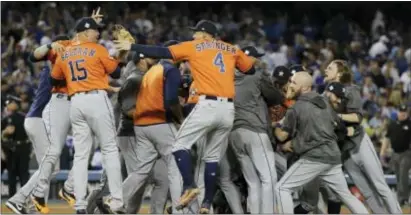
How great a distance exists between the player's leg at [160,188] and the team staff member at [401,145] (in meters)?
6.53

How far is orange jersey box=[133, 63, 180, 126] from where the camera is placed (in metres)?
12.9

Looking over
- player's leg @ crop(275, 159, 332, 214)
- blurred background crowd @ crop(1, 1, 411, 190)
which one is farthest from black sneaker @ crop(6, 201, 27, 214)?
blurred background crowd @ crop(1, 1, 411, 190)

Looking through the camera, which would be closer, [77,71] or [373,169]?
[77,71]

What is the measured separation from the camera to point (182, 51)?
12.3m

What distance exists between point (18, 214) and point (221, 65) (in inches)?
110

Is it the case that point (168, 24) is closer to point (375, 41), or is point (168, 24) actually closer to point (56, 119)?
point (375, 41)

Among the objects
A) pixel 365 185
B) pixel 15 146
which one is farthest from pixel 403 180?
pixel 15 146

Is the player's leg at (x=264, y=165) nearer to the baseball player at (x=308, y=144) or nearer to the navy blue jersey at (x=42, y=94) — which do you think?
the baseball player at (x=308, y=144)

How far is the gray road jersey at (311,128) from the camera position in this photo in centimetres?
1256

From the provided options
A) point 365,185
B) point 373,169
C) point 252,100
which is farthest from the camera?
point 365,185

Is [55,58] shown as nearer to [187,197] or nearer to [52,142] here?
[52,142]

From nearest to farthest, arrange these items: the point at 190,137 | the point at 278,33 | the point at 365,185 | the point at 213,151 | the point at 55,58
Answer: the point at 190,137
the point at 213,151
the point at 55,58
the point at 365,185
the point at 278,33

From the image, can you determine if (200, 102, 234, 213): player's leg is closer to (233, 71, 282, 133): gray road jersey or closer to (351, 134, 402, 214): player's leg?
(233, 71, 282, 133): gray road jersey

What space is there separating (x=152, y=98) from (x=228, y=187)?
1264mm
